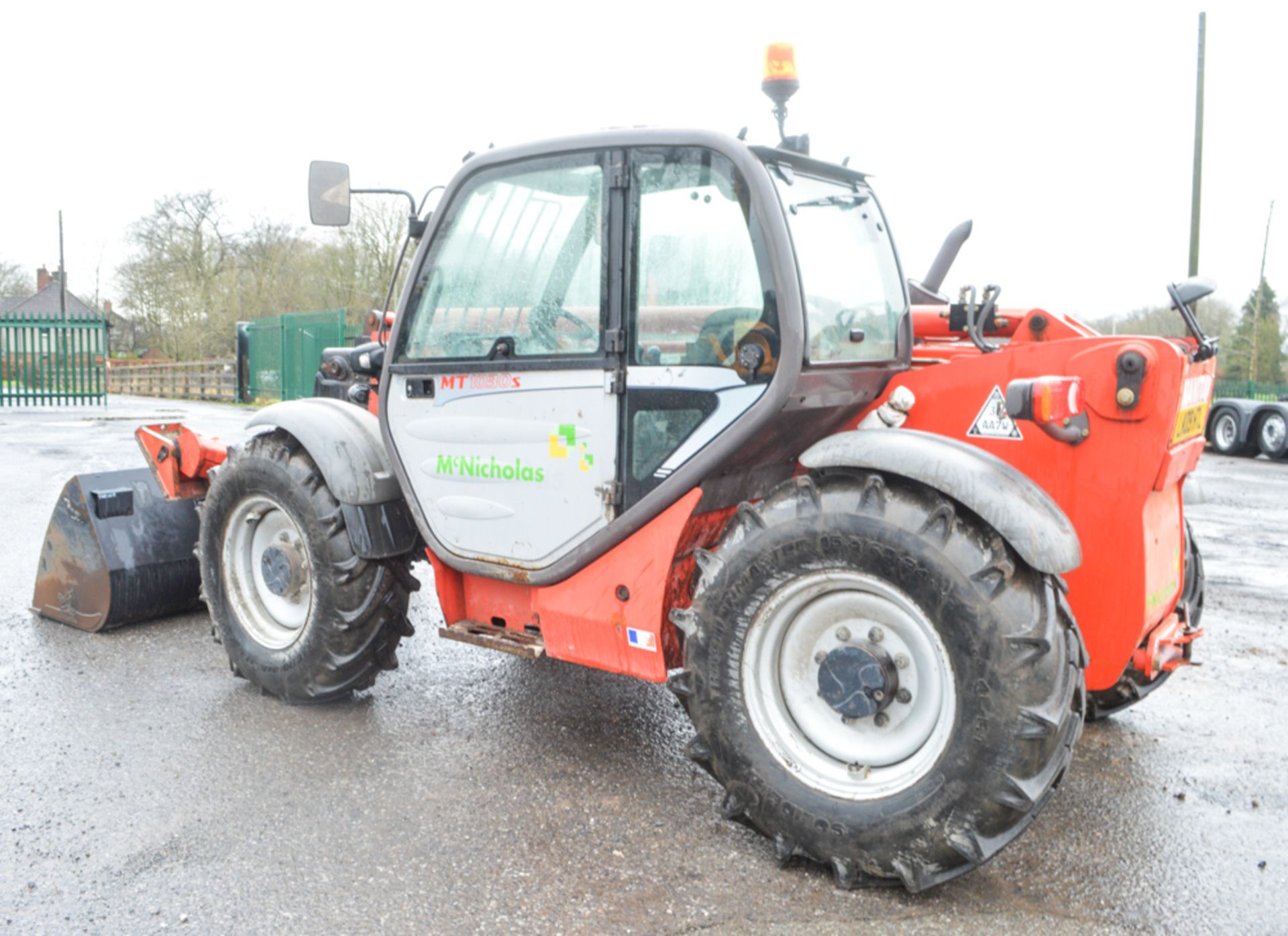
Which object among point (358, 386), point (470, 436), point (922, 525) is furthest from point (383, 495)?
point (922, 525)

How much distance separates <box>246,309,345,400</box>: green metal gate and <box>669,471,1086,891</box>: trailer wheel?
18.7 metres

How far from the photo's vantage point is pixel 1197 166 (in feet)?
68.6

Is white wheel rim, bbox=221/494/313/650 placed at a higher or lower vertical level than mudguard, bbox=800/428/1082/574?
lower

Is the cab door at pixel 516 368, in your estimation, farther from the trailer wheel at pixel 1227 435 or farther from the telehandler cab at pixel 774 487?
the trailer wheel at pixel 1227 435

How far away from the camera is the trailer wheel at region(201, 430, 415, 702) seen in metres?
4.09

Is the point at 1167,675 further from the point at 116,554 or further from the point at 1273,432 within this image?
the point at 1273,432

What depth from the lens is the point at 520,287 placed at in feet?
11.9

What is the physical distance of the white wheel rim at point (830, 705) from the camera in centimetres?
289

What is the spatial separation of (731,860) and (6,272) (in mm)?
68712

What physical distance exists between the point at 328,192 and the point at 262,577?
1673 mm

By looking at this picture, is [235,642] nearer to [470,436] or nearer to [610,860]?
[470,436]

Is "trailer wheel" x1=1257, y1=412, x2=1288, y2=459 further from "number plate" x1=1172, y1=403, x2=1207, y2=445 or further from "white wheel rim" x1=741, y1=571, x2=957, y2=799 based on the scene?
"white wheel rim" x1=741, y1=571, x2=957, y2=799

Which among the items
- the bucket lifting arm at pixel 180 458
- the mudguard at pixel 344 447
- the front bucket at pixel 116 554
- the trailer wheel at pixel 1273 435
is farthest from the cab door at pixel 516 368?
the trailer wheel at pixel 1273 435

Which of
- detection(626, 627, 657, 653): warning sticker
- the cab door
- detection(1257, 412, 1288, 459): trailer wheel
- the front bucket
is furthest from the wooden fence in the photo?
detection(626, 627, 657, 653): warning sticker
